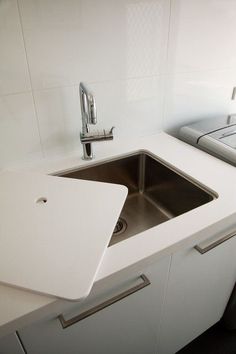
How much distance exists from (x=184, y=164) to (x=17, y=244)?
0.63 meters

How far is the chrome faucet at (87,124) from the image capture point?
767mm

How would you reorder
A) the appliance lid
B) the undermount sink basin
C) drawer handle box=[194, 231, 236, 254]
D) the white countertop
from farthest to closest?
the appliance lid < the undermount sink basin < drawer handle box=[194, 231, 236, 254] < the white countertop

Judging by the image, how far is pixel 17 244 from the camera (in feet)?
1.85

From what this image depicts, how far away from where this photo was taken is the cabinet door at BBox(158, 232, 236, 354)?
0.76m

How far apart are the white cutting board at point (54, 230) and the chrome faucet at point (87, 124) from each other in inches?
7.8

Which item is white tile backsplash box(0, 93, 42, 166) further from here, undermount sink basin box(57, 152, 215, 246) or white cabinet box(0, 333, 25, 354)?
white cabinet box(0, 333, 25, 354)

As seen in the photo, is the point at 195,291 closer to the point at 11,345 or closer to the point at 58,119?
the point at 11,345

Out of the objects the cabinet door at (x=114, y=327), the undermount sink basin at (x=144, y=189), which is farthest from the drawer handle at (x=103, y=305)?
the undermount sink basin at (x=144, y=189)

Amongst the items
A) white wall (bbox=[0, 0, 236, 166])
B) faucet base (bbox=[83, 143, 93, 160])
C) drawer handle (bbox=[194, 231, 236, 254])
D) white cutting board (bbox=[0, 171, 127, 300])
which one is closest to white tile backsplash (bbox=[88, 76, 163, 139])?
white wall (bbox=[0, 0, 236, 166])

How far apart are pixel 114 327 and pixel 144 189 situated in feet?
1.91

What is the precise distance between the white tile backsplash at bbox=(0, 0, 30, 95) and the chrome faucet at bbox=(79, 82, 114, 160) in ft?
0.62

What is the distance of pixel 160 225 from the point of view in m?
0.65

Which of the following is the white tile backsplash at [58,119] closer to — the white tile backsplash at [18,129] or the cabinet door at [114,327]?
the white tile backsplash at [18,129]

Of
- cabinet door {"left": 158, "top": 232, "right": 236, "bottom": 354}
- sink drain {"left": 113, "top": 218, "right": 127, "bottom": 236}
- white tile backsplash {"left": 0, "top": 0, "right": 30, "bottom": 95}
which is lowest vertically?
cabinet door {"left": 158, "top": 232, "right": 236, "bottom": 354}
